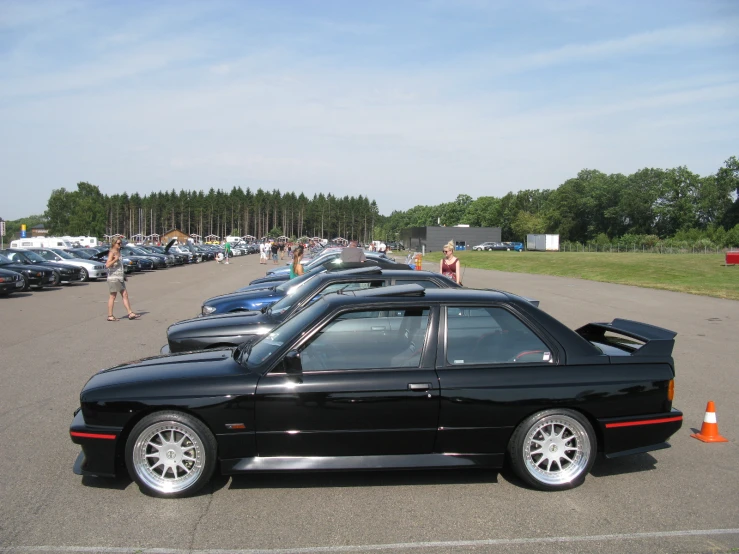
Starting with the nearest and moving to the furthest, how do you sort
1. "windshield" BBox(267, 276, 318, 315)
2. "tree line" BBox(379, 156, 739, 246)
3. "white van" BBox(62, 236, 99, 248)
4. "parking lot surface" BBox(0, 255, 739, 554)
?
"parking lot surface" BBox(0, 255, 739, 554) < "windshield" BBox(267, 276, 318, 315) < "white van" BBox(62, 236, 99, 248) < "tree line" BBox(379, 156, 739, 246)

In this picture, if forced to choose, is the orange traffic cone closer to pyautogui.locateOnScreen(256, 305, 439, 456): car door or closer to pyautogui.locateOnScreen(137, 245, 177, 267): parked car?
pyautogui.locateOnScreen(256, 305, 439, 456): car door

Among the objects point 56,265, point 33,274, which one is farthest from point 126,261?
point 33,274

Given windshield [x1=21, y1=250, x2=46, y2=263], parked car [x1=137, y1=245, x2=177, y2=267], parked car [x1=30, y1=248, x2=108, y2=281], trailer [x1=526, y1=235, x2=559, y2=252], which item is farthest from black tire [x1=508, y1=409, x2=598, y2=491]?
trailer [x1=526, y1=235, x2=559, y2=252]

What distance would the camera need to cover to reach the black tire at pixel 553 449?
14.9 feet

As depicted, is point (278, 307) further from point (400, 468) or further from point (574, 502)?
point (574, 502)

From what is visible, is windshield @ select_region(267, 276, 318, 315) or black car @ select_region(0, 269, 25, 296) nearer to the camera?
windshield @ select_region(267, 276, 318, 315)

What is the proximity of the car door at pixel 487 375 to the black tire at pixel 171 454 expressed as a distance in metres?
1.62

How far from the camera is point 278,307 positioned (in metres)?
7.60

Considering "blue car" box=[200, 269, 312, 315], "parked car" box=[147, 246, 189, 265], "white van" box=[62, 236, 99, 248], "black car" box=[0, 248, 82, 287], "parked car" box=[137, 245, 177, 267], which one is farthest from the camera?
"white van" box=[62, 236, 99, 248]

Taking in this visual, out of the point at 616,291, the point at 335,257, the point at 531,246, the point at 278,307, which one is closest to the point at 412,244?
the point at 531,246

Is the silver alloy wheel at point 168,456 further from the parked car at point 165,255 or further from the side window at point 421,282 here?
the parked car at point 165,255

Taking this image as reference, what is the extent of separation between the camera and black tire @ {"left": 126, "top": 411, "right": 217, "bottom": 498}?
436 cm

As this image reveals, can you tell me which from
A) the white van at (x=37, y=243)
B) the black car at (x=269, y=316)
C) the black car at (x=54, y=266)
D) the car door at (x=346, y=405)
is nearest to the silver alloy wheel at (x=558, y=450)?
the car door at (x=346, y=405)

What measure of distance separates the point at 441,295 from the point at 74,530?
9.57 feet
